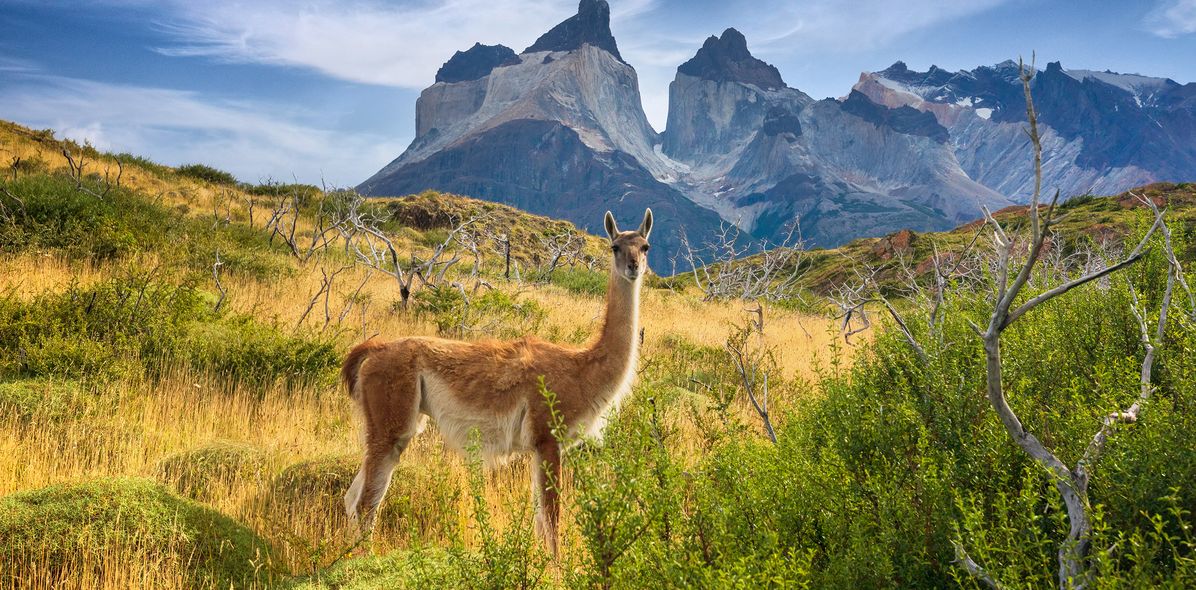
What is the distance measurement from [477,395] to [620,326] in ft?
4.35

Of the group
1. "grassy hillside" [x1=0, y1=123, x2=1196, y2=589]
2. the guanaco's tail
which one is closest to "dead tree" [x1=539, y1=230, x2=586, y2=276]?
"grassy hillside" [x1=0, y1=123, x2=1196, y2=589]

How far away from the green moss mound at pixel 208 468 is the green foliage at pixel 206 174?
27.9 metres

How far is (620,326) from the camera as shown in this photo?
5.58m

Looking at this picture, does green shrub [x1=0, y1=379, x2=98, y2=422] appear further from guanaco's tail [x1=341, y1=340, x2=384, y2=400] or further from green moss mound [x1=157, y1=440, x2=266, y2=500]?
guanaco's tail [x1=341, y1=340, x2=384, y2=400]

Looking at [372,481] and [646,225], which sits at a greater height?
[646,225]

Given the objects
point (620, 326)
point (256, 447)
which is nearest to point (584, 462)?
point (620, 326)

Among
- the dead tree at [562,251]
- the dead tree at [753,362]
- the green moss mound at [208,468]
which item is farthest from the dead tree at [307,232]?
the dead tree at [753,362]

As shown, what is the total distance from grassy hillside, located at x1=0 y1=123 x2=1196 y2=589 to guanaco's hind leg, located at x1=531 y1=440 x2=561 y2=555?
0.55 feet

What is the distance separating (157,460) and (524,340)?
10.2 feet

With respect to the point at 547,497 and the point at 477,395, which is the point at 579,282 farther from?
the point at 547,497

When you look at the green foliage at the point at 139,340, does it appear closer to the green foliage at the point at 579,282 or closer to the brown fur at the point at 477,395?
the brown fur at the point at 477,395

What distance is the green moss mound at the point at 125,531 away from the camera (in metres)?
3.68

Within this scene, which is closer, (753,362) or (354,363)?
(354,363)

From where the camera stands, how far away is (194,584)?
3785 mm
